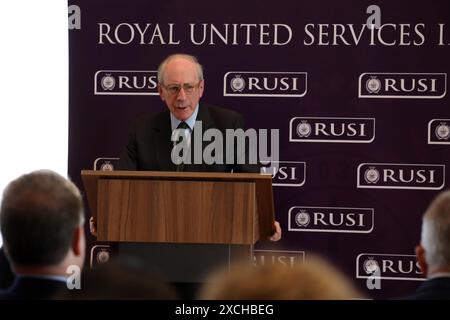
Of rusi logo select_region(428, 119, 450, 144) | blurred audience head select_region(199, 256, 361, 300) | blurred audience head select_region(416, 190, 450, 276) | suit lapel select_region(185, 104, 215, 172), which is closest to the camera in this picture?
blurred audience head select_region(199, 256, 361, 300)

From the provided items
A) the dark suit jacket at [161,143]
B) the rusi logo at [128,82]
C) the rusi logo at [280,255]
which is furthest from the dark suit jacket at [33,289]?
the rusi logo at [128,82]

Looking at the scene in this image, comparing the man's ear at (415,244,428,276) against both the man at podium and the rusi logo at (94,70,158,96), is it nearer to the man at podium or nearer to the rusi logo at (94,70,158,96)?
the man at podium

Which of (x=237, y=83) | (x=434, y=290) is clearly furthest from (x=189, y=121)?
(x=434, y=290)

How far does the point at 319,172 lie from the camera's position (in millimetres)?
6406

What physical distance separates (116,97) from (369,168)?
2.01m

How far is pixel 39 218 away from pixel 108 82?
4376mm

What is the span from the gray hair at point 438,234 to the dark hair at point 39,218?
3.30 feet

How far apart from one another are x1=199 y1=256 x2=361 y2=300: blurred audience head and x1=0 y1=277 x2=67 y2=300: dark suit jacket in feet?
2.27

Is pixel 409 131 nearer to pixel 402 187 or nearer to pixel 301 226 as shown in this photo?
pixel 402 187

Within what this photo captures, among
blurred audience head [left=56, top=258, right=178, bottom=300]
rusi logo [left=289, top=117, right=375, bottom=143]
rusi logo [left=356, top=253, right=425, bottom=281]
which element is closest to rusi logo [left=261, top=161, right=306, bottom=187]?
rusi logo [left=289, top=117, right=375, bottom=143]

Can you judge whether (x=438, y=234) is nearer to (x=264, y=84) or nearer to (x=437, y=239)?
(x=437, y=239)

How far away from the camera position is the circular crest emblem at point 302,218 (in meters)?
6.45

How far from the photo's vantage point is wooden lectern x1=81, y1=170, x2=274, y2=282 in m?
3.92
